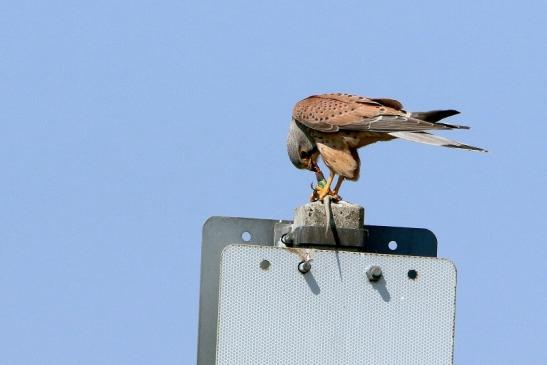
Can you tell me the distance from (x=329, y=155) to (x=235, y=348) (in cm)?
218

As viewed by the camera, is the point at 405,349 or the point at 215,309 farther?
the point at 215,309

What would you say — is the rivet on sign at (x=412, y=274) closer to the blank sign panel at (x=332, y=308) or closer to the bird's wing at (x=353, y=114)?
the blank sign panel at (x=332, y=308)

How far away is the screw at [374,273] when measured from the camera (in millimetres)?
3410

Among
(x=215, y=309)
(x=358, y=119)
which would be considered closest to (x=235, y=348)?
(x=215, y=309)

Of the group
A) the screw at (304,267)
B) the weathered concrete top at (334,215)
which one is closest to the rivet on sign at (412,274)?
the screw at (304,267)

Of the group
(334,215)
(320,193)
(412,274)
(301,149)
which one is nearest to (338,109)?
(301,149)

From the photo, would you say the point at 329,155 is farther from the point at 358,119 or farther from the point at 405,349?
the point at 405,349

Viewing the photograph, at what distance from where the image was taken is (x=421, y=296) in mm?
3465

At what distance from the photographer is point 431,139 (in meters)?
4.86

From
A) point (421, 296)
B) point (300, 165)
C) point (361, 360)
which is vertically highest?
point (300, 165)

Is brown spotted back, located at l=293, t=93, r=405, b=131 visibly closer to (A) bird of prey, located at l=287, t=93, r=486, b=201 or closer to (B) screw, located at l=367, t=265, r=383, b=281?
(A) bird of prey, located at l=287, t=93, r=486, b=201

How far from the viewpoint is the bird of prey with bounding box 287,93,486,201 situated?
495cm

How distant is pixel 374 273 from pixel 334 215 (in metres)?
0.58

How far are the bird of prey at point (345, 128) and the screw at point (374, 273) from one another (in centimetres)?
131
